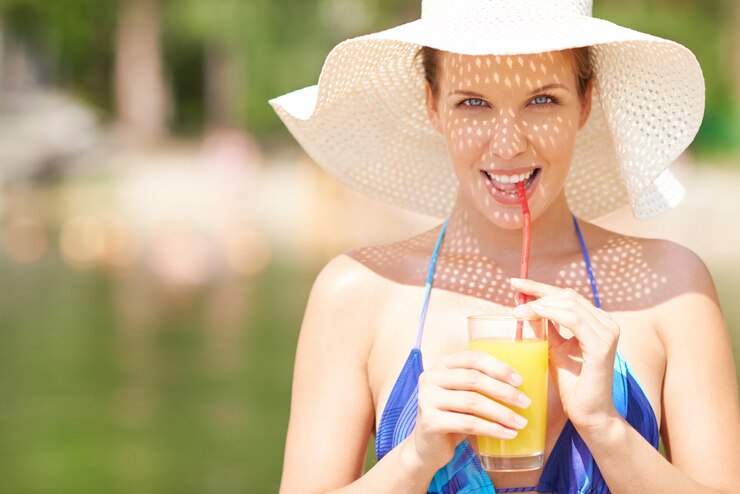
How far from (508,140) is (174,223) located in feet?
62.8

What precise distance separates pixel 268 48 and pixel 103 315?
18.1 metres

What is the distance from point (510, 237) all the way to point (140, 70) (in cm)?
3370

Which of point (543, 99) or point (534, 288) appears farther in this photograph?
point (543, 99)

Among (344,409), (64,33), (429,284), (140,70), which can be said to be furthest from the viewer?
(140,70)

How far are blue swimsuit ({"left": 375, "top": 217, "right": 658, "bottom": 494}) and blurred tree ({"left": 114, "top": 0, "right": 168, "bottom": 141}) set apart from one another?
32167 millimetres

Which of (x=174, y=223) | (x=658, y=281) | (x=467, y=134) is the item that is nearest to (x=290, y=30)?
(x=174, y=223)

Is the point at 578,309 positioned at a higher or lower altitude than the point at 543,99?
lower

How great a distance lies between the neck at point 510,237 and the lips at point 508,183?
0.82 feet

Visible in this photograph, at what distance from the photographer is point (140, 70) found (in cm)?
3541

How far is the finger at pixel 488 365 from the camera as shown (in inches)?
80.4

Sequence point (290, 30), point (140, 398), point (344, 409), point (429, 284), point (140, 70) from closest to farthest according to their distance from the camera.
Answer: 1. point (344, 409)
2. point (429, 284)
3. point (140, 398)
4. point (290, 30)
5. point (140, 70)

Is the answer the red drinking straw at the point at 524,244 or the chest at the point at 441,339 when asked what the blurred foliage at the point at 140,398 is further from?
the red drinking straw at the point at 524,244

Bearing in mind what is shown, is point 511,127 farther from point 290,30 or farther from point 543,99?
point 290,30

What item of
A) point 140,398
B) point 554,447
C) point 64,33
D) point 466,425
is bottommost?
point 140,398
